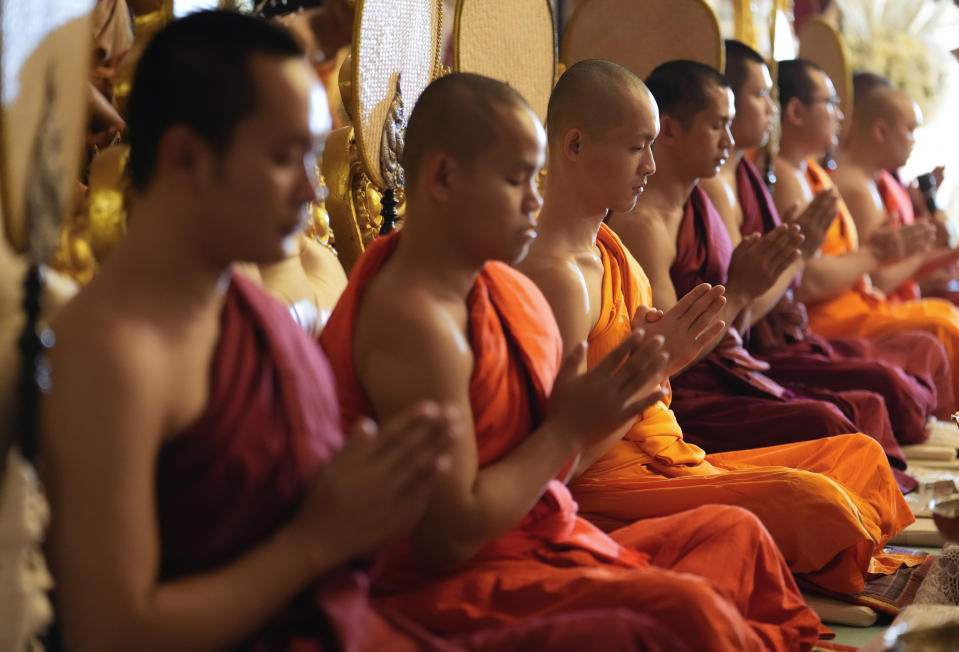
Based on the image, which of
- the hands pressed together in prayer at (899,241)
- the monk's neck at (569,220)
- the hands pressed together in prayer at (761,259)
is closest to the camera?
the monk's neck at (569,220)

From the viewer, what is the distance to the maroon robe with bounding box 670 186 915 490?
320 cm

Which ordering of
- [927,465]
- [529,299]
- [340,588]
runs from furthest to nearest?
1. [927,465]
2. [529,299]
3. [340,588]

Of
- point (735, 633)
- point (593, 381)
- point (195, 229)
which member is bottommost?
point (735, 633)

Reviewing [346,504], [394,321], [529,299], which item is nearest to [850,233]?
[529,299]

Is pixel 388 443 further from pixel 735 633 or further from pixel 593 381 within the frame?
pixel 735 633

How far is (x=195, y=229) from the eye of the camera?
4.19 feet

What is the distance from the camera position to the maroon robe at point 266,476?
1.27m

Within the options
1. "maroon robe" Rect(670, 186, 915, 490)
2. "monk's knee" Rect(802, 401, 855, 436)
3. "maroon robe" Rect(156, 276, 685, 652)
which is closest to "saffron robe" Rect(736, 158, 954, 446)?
"maroon robe" Rect(670, 186, 915, 490)

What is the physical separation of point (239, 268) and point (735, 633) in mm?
956

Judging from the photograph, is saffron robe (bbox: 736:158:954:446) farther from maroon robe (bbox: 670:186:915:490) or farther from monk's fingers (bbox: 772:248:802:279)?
monk's fingers (bbox: 772:248:802:279)

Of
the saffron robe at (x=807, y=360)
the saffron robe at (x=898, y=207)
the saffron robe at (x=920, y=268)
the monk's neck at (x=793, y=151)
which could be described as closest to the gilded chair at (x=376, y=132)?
the saffron robe at (x=807, y=360)

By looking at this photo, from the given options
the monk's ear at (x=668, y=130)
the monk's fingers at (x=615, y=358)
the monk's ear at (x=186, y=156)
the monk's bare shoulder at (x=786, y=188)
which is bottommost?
the monk's bare shoulder at (x=786, y=188)

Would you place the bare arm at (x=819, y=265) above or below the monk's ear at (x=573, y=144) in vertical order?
below

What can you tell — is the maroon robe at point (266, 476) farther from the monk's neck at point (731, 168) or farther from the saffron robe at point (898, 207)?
the saffron robe at point (898, 207)
